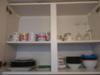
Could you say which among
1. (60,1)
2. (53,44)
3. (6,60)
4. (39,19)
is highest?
(60,1)

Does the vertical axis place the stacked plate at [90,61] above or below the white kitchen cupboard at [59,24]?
below

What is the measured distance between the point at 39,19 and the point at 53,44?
475mm

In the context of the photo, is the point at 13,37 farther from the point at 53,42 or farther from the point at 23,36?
the point at 53,42

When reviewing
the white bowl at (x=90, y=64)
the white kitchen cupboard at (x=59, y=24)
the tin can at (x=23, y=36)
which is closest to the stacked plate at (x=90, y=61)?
the white bowl at (x=90, y=64)

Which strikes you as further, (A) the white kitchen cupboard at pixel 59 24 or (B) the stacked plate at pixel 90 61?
(A) the white kitchen cupboard at pixel 59 24

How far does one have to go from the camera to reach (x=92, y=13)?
1413 millimetres

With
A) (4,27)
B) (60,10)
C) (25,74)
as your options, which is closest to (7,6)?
(4,27)

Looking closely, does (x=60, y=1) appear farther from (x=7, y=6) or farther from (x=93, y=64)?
(x=93, y=64)

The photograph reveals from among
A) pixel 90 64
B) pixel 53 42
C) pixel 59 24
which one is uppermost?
pixel 59 24

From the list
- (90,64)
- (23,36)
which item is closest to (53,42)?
(23,36)

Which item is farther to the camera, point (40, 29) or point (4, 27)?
point (40, 29)

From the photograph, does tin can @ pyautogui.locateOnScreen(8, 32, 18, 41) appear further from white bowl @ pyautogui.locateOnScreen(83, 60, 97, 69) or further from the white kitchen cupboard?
white bowl @ pyautogui.locateOnScreen(83, 60, 97, 69)

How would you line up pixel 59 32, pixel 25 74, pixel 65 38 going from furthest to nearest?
pixel 59 32, pixel 65 38, pixel 25 74

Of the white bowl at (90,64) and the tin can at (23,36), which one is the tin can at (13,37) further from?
the white bowl at (90,64)
